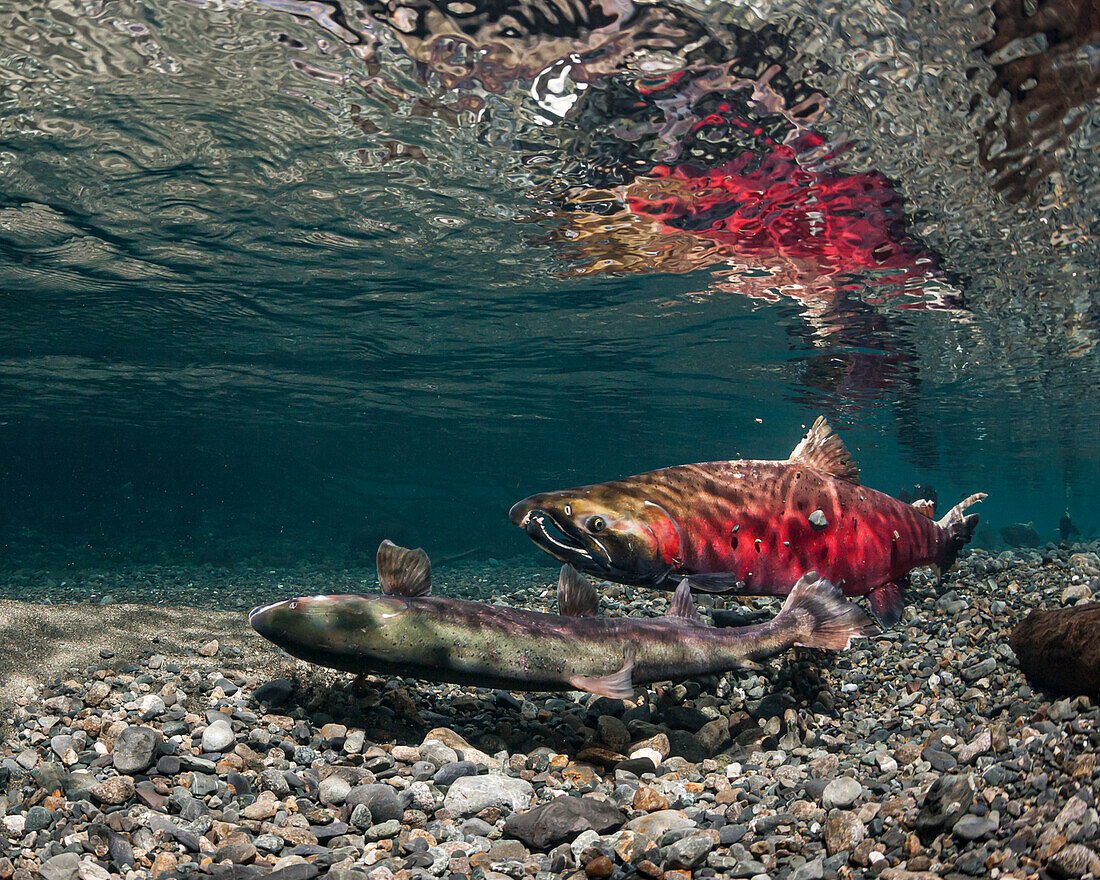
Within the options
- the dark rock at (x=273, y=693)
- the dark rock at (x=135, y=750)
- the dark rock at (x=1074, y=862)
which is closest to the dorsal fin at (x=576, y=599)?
the dark rock at (x=273, y=693)

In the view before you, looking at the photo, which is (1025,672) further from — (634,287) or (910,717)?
(634,287)

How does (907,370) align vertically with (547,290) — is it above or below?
below

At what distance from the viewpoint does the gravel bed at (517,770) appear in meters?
3.21

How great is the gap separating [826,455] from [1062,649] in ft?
7.33

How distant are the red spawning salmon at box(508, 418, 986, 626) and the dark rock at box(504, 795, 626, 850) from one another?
144 cm

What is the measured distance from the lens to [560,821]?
359 centimetres

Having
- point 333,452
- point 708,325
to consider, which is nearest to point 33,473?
point 333,452

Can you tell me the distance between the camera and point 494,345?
24344 mm

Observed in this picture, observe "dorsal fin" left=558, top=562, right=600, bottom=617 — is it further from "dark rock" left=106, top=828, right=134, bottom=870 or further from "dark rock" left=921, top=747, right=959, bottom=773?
"dark rock" left=106, top=828, right=134, bottom=870

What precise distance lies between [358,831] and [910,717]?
4.45m

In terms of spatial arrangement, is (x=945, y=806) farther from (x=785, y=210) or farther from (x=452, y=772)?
(x=785, y=210)

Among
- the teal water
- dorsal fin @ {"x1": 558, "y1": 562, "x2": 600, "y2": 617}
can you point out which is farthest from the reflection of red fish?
dorsal fin @ {"x1": 558, "y1": 562, "x2": 600, "y2": 617}

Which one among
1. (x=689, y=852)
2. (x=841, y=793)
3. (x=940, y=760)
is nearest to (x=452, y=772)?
(x=689, y=852)

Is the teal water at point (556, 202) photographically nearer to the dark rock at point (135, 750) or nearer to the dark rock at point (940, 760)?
the dark rock at point (940, 760)
